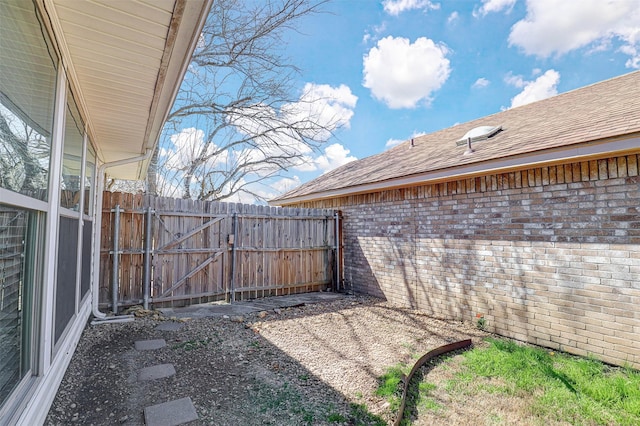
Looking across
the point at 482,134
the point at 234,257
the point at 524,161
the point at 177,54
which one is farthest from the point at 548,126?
the point at 234,257

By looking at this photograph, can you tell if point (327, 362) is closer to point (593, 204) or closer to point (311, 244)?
point (593, 204)

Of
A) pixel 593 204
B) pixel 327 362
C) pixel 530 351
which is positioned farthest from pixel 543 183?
pixel 327 362

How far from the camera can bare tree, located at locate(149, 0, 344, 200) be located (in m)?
7.80

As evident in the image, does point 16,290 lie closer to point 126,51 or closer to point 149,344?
point 126,51

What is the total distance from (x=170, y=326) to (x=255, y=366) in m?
1.94

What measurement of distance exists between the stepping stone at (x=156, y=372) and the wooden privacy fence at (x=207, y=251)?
8.22 ft

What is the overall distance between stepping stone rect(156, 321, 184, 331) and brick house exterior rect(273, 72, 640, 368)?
3.91 m

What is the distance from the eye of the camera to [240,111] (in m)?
10.2

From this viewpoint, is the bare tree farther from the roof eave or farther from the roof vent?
the roof eave

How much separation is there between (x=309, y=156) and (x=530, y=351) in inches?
324

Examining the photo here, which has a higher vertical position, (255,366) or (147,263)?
(147,263)

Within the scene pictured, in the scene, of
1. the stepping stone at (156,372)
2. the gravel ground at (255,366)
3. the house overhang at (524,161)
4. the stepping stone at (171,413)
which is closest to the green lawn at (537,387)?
the gravel ground at (255,366)

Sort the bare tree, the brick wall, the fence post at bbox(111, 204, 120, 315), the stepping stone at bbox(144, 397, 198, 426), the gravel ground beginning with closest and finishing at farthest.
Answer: the stepping stone at bbox(144, 397, 198, 426)
the gravel ground
the brick wall
the fence post at bbox(111, 204, 120, 315)
the bare tree

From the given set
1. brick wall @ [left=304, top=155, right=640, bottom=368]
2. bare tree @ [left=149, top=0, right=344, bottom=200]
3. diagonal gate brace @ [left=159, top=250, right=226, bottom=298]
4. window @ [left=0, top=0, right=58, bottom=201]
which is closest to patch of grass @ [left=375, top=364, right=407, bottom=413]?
brick wall @ [left=304, top=155, right=640, bottom=368]
